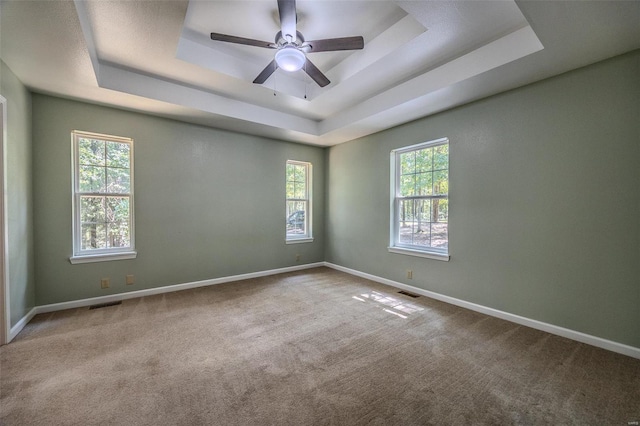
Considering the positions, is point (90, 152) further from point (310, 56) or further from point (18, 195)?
point (310, 56)

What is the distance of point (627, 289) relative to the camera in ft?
7.57

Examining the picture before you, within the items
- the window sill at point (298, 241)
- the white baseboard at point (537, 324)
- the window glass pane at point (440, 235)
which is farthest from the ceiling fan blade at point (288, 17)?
the window sill at point (298, 241)

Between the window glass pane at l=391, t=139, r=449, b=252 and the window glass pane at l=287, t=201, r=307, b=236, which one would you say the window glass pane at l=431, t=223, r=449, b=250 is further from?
the window glass pane at l=287, t=201, r=307, b=236

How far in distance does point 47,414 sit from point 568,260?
4.32 m

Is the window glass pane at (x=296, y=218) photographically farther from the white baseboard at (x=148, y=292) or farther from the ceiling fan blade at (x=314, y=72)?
the ceiling fan blade at (x=314, y=72)

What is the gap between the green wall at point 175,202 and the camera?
127 inches

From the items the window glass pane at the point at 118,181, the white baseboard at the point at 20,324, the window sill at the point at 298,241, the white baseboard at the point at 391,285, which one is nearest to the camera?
the white baseboard at the point at 391,285

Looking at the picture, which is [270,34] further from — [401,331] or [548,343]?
[548,343]

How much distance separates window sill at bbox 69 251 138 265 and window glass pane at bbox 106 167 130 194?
0.86 m

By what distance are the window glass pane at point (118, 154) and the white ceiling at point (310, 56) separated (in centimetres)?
58

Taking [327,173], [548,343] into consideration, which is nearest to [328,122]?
[327,173]

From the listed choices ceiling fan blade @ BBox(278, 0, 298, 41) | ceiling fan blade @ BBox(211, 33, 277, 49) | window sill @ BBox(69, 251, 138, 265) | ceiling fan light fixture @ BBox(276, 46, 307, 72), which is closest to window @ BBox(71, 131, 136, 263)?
window sill @ BBox(69, 251, 138, 265)

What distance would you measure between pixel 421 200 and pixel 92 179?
15.1ft

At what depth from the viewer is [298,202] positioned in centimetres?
552
